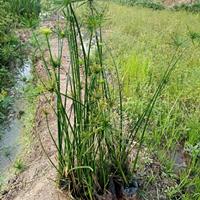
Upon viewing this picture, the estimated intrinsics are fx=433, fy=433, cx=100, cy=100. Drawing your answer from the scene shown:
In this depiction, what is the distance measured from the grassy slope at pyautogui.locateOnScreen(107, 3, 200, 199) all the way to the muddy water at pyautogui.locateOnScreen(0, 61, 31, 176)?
1371mm

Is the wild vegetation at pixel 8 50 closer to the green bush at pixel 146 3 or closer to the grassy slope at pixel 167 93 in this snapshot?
the grassy slope at pixel 167 93

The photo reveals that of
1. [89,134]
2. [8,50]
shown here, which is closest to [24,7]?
[8,50]

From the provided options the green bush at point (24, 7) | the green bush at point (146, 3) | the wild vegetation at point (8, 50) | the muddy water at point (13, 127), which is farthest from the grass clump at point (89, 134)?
the green bush at point (146, 3)

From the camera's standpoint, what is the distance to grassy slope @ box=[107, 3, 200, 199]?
370 centimetres

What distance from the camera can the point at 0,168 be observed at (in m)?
4.52

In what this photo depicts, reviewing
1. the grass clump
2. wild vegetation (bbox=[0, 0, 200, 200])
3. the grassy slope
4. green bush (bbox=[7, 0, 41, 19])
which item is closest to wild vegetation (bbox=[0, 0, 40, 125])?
wild vegetation (bbox=[0, 0, 200, 200])

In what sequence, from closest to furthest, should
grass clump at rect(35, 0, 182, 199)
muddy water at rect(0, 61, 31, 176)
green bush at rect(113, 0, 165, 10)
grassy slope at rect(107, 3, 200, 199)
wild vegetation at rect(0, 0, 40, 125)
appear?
grass clump at rect(35, 0, 182, 199), grassy slope at rect(107, 3, 200, 199), muddy water at rect(0, 61, 31, 176), wild vegetation at rect(0, 0, 40, 125), green bush at rect(113, 0, 165, 10)

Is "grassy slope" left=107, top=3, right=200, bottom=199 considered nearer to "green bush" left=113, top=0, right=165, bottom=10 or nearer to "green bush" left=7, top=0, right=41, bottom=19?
"green bush" left=7, top=0, right=41, bottom=19

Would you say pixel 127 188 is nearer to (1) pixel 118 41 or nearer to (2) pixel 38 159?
(2) pixel 38 159

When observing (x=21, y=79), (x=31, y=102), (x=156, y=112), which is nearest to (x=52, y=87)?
(x=156, y=112)

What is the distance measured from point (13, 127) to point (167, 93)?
1955 mm

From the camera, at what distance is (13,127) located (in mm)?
5355

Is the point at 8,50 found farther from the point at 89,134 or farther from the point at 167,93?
the point at 89,134

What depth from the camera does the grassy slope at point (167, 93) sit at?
370cm
